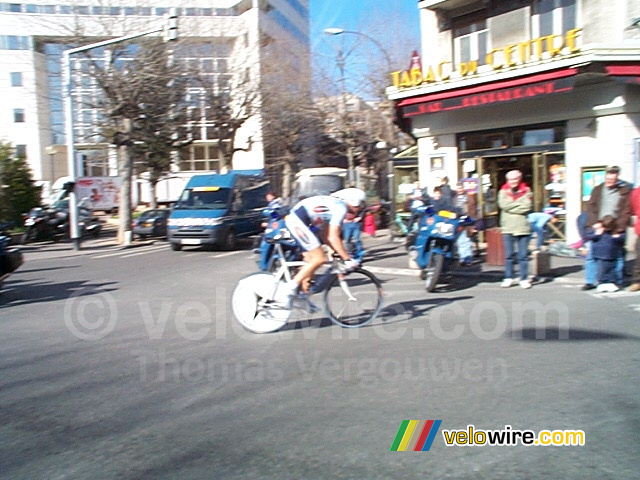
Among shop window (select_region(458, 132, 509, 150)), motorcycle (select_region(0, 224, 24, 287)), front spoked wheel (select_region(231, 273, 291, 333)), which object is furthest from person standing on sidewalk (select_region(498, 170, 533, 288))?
motorcycle (select_region(0, 224, 24, 287))

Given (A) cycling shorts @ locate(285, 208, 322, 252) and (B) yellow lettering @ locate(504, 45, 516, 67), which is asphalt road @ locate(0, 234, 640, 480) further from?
(B) yellow lettering @ locate(504, 45, 516, 67)

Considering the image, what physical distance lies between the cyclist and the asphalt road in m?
0.76

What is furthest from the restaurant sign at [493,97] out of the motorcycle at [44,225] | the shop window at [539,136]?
the motorcycle at [44,225]

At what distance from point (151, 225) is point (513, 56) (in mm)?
14088

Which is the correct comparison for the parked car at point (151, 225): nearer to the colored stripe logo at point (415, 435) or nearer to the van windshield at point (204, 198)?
the van windshield at point (204, 198)

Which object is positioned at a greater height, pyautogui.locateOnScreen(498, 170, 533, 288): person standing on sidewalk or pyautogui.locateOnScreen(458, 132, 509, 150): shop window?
pyautogui.locateOnScreen(458, 132, 509, 150): shop window

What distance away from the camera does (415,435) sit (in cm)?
417

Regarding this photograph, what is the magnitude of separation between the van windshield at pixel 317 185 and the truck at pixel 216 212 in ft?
13.2

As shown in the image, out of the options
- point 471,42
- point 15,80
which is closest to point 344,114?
point 471,42

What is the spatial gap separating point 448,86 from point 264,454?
13314 mm

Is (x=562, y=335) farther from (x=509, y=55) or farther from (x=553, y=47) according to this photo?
(x=509, y=55)

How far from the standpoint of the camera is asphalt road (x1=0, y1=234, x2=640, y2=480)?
382 cm

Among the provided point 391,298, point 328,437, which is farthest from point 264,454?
point 391,298

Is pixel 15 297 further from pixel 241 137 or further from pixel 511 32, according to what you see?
pixel 241 137
